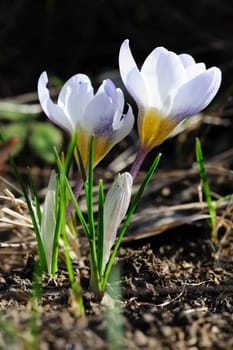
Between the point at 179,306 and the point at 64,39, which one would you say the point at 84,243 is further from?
the point at 64,39

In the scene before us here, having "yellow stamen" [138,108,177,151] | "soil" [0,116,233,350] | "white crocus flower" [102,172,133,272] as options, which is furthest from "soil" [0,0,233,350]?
"yellow stamen" [138,108,177,151]

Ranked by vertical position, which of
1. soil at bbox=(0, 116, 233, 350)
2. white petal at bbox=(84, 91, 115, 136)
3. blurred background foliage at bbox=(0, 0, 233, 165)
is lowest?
soil at bbox=(0, 116, 233, 350)

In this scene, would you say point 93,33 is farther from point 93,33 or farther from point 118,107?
point 118,107

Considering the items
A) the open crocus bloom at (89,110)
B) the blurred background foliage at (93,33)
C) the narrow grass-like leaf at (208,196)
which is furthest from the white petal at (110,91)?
the blurred background foliage at (93,33)

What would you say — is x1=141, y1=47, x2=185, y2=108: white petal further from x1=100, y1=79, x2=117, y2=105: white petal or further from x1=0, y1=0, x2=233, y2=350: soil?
x1=0, y1=0, x2=233, y2=350: soil

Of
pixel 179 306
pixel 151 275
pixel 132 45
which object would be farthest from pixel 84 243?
pixel 132 45
